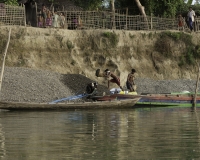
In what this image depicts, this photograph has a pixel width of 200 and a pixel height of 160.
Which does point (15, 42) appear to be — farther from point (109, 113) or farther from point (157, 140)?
point (157, 140)

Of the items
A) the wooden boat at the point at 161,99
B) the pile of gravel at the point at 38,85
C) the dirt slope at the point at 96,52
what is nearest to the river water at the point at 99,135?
the wooden boat at the point at 161,99

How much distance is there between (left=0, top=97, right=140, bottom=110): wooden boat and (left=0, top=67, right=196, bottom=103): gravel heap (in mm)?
1730

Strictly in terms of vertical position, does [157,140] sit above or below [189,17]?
below

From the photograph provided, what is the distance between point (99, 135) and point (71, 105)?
340 inches

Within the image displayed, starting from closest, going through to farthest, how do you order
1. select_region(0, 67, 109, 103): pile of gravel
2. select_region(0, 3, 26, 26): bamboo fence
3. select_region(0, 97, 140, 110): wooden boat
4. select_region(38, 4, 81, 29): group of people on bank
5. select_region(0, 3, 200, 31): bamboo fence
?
1. select_region(0, 97, 140, 110): wooden boat
2. select_region(0, 67, 109, 103): pile of gravel
3. select_region(0, 3, 26, 26): bamboo fence
4. select_region(0, 3, 200, 31): bamboo fence
5. select_region(38, 4, 81, 29): group of people on bank

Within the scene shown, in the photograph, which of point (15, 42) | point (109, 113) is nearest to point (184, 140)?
point (109, 113)

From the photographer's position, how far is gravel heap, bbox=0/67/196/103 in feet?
96.6

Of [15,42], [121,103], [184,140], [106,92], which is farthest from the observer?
[15,42]

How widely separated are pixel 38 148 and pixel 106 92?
15284 mm

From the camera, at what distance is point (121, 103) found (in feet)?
95.7

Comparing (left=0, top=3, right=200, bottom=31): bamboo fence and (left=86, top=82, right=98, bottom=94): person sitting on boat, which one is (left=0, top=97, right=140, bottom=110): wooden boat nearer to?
(left=86, top=82, right=98, bottom=94): person sitting on boat

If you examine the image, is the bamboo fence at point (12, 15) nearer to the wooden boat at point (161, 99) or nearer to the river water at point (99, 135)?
the wooden boat at point (161, 99)

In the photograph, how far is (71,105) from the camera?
28.2 metres

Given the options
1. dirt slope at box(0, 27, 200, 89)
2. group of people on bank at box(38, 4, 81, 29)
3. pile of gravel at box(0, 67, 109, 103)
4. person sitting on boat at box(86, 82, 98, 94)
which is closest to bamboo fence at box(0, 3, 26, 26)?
dirt slope at box(0, 27, 200, 89)
